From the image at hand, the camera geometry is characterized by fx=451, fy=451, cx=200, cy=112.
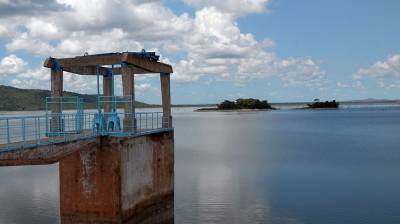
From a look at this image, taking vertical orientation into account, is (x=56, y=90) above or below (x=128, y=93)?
above

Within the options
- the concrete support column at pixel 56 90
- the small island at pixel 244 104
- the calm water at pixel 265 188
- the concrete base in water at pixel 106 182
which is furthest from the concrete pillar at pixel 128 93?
the small island at pixel 244 104

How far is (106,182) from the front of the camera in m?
13.9

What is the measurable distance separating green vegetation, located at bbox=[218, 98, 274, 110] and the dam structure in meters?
169

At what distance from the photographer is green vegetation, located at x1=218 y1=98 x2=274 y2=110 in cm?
18488

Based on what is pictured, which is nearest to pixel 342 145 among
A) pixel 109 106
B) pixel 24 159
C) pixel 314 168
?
pixel 314 168

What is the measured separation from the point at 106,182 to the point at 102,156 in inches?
31.9

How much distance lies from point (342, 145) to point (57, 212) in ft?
116

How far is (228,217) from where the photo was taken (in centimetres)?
1823

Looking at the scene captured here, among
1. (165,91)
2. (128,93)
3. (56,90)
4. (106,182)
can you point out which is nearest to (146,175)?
(106,182)

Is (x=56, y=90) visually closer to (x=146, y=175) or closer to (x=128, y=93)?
(x=128, y=93)

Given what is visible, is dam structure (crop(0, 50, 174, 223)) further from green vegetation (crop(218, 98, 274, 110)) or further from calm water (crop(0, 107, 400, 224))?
green vegetation (crop(218, 98, 274, 110))

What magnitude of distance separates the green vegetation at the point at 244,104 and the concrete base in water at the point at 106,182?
559 feet

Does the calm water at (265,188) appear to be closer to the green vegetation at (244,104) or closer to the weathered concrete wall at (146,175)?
the weathered concrete wall at (146,175)

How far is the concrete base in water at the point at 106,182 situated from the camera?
548 inches
